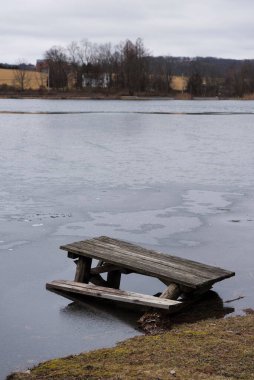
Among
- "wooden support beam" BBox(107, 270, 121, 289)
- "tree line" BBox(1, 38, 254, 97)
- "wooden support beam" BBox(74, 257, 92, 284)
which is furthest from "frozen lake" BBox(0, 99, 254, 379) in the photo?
"tree line" BBox(1, 38, 254, 97)

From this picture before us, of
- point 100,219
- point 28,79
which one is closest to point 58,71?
point 28,79

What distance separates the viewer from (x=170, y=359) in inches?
226

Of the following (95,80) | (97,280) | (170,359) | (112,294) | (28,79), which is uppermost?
(95,80)

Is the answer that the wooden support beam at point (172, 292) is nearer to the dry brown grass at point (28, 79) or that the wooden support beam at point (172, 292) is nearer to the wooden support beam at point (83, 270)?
the wooden support beam at point (83, 270)

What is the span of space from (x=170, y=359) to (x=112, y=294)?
237 cm

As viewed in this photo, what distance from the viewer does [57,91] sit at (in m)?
122

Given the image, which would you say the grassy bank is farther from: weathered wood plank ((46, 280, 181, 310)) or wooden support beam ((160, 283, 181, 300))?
wooden support beam ((160, 283, 181, 300))

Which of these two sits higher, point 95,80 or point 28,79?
point 95,80

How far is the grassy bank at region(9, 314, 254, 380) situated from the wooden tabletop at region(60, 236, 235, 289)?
137 centimetres

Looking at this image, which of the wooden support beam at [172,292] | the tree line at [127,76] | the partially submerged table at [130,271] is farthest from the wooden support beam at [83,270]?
the tree line at [127,76]

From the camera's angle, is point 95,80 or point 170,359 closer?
point 170,359

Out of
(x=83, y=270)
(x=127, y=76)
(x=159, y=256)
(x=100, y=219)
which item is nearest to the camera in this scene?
(x=83, y=270)

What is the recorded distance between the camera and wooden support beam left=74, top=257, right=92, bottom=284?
894 cm

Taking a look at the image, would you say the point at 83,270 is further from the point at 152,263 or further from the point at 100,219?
the point at 100,219
